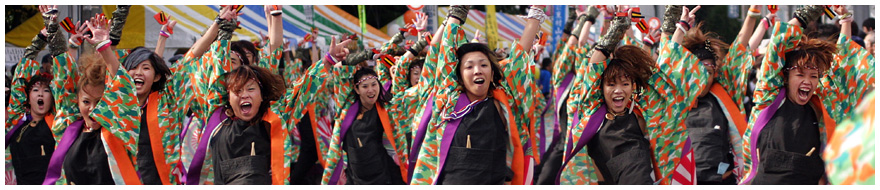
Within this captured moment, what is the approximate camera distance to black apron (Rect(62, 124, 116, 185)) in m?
5.68

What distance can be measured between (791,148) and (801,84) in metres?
0.38

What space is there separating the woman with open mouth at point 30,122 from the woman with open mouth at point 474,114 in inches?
123

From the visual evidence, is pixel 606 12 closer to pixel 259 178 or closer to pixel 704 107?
pixel 704 107

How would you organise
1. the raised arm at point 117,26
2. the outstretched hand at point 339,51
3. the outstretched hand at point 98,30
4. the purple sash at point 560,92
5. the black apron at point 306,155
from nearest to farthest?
the outstretched hand at point 98,30
the raised arm at point 117,26
the outstretched hand at point 339,51
the black apron at point 306,155
the purple sash at point 560,92

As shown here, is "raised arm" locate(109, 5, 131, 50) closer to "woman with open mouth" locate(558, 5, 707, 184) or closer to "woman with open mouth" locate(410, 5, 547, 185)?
"woman with open mouth" locate(410, 5, 547, 185)

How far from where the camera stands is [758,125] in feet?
18.6

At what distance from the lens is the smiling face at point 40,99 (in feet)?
22.9

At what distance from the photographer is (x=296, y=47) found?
9938 mm

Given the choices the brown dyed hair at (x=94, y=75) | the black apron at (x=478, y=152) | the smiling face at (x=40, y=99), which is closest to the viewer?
the black apron at (x=478, y=152)

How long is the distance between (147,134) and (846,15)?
4410mm

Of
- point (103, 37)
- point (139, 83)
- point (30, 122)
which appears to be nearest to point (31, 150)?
point (30, 122)

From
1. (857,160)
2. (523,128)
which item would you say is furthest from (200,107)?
(857,160)

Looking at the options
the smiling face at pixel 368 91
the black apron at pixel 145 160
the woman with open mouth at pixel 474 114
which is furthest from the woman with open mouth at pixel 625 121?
the black apron at pixel 145 160

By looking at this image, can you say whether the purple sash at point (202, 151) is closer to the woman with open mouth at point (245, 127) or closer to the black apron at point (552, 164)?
the woman with open mouth at point (245, 127)
